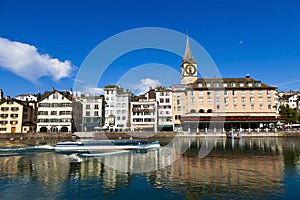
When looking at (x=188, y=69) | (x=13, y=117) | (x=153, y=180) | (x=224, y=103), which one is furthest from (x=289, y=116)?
(x=13, y=117)

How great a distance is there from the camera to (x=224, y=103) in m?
78.9

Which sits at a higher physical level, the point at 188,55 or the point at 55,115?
the point at 188,55

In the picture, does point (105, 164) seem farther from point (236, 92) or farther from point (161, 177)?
point (236, 92)

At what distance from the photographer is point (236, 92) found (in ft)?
261

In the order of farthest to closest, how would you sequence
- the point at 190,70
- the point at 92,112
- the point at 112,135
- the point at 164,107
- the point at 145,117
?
the point at 190,70
the point at 164,107
the point at 92,112
the point at 145,117
the point at 112,135

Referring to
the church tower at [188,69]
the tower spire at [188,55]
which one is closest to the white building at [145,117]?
the church tower at [188,69]

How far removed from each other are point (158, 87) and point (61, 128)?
3618 cm

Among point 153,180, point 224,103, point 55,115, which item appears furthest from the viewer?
point 224,103

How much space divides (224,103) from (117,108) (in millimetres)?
→ 36470

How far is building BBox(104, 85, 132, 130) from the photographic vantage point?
263 feet

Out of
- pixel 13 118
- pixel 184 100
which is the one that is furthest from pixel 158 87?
pixel 13 118

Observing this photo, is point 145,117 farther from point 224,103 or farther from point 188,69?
point 188,69

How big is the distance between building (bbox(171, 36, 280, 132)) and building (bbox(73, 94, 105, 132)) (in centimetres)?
2575

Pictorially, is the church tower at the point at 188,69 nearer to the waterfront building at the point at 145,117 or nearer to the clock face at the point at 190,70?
the clock face at the point at 190,70
